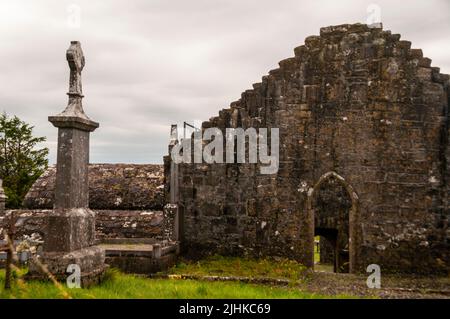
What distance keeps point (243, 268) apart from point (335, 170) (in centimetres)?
357

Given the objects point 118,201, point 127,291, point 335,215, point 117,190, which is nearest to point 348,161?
point 335,215

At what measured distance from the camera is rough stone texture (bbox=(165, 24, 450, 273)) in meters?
11.9

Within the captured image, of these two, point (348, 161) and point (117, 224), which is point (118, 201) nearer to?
point (117, 224)

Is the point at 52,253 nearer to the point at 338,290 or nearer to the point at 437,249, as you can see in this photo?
the point at 338,290

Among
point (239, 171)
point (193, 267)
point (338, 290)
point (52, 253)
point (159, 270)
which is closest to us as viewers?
point (52, 253)

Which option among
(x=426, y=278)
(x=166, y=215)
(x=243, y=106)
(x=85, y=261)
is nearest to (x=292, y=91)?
(x=243, y=106)

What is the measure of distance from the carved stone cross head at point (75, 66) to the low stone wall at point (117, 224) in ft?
19.8

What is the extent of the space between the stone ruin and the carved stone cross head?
4635mm

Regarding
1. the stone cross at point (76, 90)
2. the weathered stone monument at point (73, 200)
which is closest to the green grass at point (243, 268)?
the weathered stone monument at point (73, 200)

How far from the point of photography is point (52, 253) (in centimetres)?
719

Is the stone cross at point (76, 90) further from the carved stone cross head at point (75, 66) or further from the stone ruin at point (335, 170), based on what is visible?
the stone ruin at point (335, 170)

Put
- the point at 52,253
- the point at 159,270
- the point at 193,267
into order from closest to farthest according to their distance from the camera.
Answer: the point at 52,253 → the point at 159,270 → the point at 193,267

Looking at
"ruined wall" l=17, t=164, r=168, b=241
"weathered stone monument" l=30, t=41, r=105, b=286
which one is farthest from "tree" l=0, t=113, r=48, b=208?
"weathered stone monument" l=30, t=41, r=105, b=286

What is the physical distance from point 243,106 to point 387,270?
5832 mm
